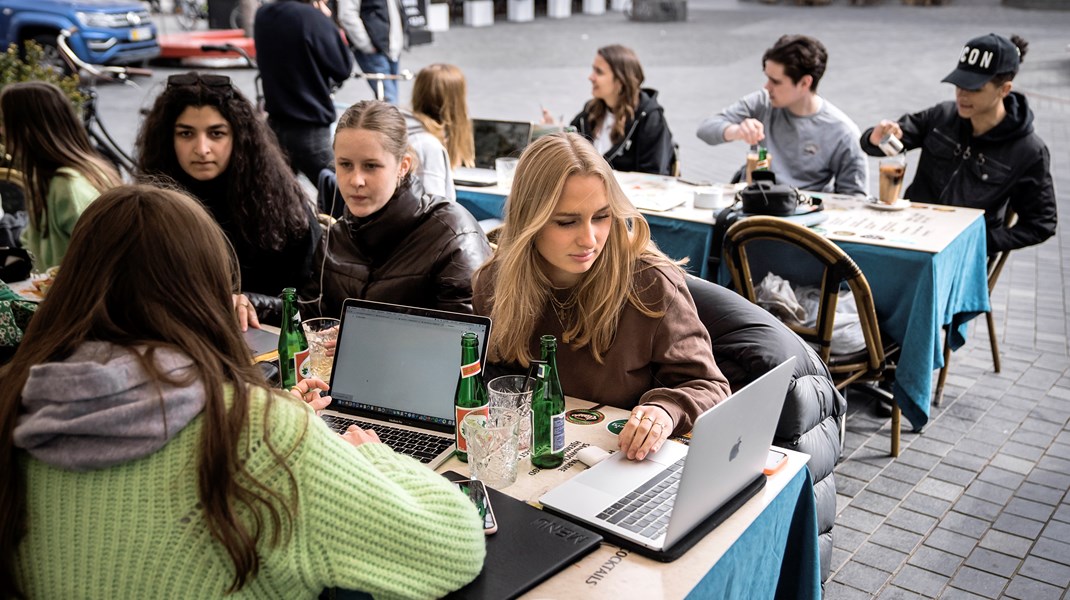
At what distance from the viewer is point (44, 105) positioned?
346 cm

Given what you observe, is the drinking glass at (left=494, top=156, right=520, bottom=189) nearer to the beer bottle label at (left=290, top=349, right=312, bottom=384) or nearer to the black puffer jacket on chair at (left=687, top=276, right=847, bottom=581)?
the black puffer jacket on chair at (left=687, top=276, right=847, bottom=581)

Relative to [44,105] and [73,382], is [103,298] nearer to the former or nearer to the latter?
[73,382]

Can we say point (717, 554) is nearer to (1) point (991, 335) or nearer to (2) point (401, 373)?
(2) point (401, 373)

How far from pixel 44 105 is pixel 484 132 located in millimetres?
2627

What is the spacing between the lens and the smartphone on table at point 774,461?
1.92 meters

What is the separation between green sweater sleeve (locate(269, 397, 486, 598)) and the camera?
1.37m

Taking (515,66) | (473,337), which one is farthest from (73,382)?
(515,66)

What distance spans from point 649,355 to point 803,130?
115 inches

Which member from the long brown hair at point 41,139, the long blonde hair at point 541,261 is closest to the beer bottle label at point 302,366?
the long blonde hair at point 541,261

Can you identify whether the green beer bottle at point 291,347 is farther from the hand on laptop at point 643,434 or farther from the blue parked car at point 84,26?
the blue parked car at point 84,26

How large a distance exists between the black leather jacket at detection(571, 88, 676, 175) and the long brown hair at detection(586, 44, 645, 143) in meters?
0.04

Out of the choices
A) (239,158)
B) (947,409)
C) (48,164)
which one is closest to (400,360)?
(239,158)

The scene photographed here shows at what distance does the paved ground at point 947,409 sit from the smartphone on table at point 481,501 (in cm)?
155

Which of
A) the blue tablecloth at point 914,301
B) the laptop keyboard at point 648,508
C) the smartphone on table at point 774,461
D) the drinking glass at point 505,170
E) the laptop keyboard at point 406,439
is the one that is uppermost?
the laptop keyboard at point 648,508
